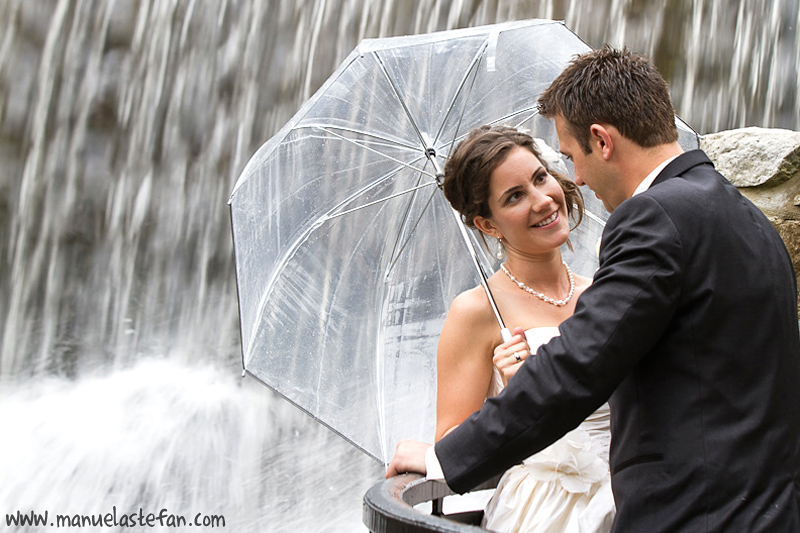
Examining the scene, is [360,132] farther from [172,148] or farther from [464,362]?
[172,148]

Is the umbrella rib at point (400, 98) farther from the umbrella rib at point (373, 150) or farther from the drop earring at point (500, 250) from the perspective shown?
the drop earring at point (500, 250)

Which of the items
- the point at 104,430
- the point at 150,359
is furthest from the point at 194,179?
the point at 104,430

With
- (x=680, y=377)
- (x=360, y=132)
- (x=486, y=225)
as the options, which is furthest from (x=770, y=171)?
(x=680, y=377)

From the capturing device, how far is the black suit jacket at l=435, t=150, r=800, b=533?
4.01ft

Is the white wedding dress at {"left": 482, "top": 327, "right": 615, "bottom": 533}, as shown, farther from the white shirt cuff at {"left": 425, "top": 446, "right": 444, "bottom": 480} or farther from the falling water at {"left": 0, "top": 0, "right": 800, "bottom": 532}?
the falling water at {"left": 0, "top": 0, "right": 800, "bottom": 532}

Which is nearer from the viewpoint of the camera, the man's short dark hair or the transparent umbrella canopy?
the man's short dark hair

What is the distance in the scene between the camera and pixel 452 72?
8.46 feet

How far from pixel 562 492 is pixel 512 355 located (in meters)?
0.46

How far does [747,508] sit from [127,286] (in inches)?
294

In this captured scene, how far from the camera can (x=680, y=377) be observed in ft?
4.15

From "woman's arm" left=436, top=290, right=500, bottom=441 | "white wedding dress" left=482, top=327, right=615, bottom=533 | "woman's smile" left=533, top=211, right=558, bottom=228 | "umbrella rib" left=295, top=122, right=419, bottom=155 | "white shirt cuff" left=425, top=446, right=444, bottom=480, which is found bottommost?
"white wedding dress" left=482, top=327, right=615, bottom=533

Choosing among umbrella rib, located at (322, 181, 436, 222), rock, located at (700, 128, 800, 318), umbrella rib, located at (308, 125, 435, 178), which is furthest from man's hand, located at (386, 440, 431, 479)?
rock, located at (700, 128, 800, 318)

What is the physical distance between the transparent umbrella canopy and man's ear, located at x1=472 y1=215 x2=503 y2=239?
94 millimetres

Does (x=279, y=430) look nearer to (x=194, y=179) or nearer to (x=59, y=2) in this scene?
(x=194, y=179)
